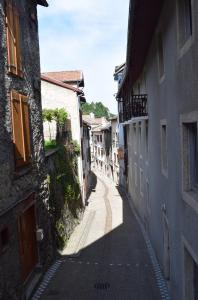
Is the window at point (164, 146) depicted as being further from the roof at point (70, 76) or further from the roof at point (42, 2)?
the roof at point (70, 76)

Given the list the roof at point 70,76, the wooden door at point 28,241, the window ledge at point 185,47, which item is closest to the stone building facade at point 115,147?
the roof at point 70,76

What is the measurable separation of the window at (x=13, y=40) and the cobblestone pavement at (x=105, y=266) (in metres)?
6.24

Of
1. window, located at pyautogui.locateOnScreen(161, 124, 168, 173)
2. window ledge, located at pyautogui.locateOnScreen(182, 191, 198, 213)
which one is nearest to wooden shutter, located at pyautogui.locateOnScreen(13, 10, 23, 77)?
window, located at pyautogui.locateOnScreen(161, 124, 168, 173)

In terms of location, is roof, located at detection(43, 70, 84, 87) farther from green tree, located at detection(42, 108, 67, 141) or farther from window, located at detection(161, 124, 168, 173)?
window, located at detection(161, 124, 168, 173)

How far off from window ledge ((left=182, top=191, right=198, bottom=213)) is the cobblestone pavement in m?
4.35

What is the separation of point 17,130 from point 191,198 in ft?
16.4

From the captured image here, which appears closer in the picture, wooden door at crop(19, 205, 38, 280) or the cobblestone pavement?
wooden door at crop(19, 205, 38, 280)

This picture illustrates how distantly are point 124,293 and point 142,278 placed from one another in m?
1.34

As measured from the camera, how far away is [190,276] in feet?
28.6

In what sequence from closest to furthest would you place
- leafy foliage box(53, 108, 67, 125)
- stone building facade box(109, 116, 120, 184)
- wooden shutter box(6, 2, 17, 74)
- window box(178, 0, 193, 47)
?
window box(178, 0, 193, 47) → wooden shutter box(6, 2, 17, 74) → leafy foliage box(53, 108, 67, 125) → stone building facade box(109, 116, 120, 184)

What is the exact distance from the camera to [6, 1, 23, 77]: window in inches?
408

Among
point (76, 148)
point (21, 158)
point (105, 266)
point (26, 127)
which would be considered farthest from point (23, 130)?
point (76, 148)

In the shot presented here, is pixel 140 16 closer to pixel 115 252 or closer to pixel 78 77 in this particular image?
pixel 115 252

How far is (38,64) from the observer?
14023 millimetres
